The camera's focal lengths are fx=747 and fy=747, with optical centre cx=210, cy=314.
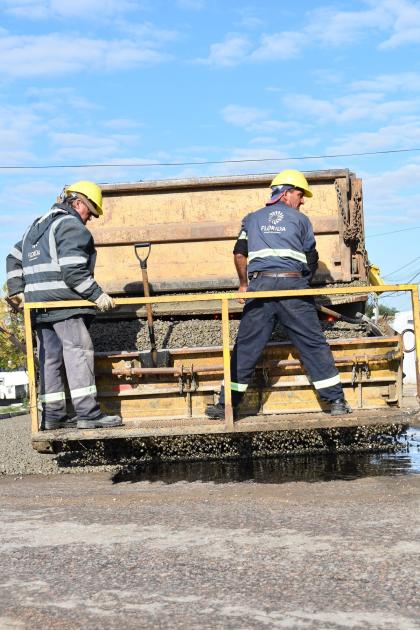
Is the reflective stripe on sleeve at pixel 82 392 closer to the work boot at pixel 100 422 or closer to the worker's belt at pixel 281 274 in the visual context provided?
the work boot at pixel 100 422

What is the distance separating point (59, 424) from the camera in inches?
211

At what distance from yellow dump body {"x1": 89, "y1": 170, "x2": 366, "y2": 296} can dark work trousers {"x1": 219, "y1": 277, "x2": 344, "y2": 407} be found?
189 cm

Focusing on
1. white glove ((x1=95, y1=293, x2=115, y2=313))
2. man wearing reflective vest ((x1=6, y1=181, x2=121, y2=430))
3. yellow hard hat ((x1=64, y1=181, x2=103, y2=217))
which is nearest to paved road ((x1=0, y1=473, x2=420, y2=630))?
man wearing reflective vest ((x1=6, y1=181, x2=121, y2=430))

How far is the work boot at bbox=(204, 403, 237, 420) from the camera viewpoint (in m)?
5.28

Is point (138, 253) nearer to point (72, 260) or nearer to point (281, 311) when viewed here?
point (72, 260)

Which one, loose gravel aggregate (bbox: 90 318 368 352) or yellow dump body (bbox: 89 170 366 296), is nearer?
loose gravel aggregate (bbox: 90 318 368 352)

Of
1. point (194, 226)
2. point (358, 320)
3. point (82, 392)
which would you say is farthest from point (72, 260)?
point (358, 320)

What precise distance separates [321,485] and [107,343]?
Answer: 2.23 metres

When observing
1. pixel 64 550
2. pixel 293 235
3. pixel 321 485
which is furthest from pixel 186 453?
pixel 64 550

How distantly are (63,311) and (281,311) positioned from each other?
1.54m

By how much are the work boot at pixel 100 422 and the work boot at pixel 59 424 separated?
175 millimetres

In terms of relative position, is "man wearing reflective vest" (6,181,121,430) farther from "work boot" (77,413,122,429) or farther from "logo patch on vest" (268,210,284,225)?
"logo patch on vest" (268,210,284,225)

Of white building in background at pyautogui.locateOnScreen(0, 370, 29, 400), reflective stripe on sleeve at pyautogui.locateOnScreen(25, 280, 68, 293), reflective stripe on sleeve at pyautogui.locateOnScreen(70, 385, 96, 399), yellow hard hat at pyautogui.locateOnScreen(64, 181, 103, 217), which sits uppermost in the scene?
yellow hard hat at pyautogui.locateOnScreen(64, 181, 103, 217)

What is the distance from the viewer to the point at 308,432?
21.6ft
